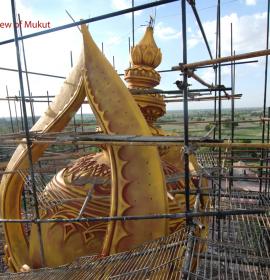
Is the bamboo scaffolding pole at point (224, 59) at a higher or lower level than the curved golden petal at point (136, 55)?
lower

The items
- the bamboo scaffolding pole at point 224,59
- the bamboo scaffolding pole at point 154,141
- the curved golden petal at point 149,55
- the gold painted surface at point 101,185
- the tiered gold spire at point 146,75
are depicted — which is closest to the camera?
the bamboo scaffolding pole at point 224,59

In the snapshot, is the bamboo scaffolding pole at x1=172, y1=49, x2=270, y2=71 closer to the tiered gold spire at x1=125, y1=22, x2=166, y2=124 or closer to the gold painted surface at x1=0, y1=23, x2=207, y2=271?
the gold painted surface at x1=0, y1=23, x2=207, y2=271

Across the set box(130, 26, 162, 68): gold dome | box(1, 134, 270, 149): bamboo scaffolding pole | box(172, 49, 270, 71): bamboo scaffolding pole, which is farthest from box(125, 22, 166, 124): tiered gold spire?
box(172, 49, 270, 71): bamboo scaffolding pole

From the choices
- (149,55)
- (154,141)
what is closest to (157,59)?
(149,55)

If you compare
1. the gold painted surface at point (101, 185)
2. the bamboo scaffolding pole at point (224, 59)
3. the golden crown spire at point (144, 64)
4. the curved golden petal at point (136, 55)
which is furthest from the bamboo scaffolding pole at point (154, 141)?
the curved golden petal at point (136, 55)

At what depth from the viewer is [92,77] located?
4129 mm

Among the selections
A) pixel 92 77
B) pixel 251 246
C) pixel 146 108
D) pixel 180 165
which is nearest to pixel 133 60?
pixel 146 108

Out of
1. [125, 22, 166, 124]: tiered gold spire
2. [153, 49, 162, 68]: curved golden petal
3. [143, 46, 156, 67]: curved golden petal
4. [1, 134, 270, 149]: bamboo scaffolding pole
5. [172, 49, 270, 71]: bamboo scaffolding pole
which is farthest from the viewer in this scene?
[153, 49, 162, 68]: curved golden petal

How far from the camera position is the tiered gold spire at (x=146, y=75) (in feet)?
17.4

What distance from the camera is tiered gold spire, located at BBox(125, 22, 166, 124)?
5309mm

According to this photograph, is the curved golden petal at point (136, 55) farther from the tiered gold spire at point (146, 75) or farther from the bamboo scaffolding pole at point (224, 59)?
the bamboo scaffolding pole at point (224, 59)

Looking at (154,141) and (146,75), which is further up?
(146,75)

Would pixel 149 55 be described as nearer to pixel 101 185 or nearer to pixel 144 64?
pixel 144 64

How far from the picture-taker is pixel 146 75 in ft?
17.6
